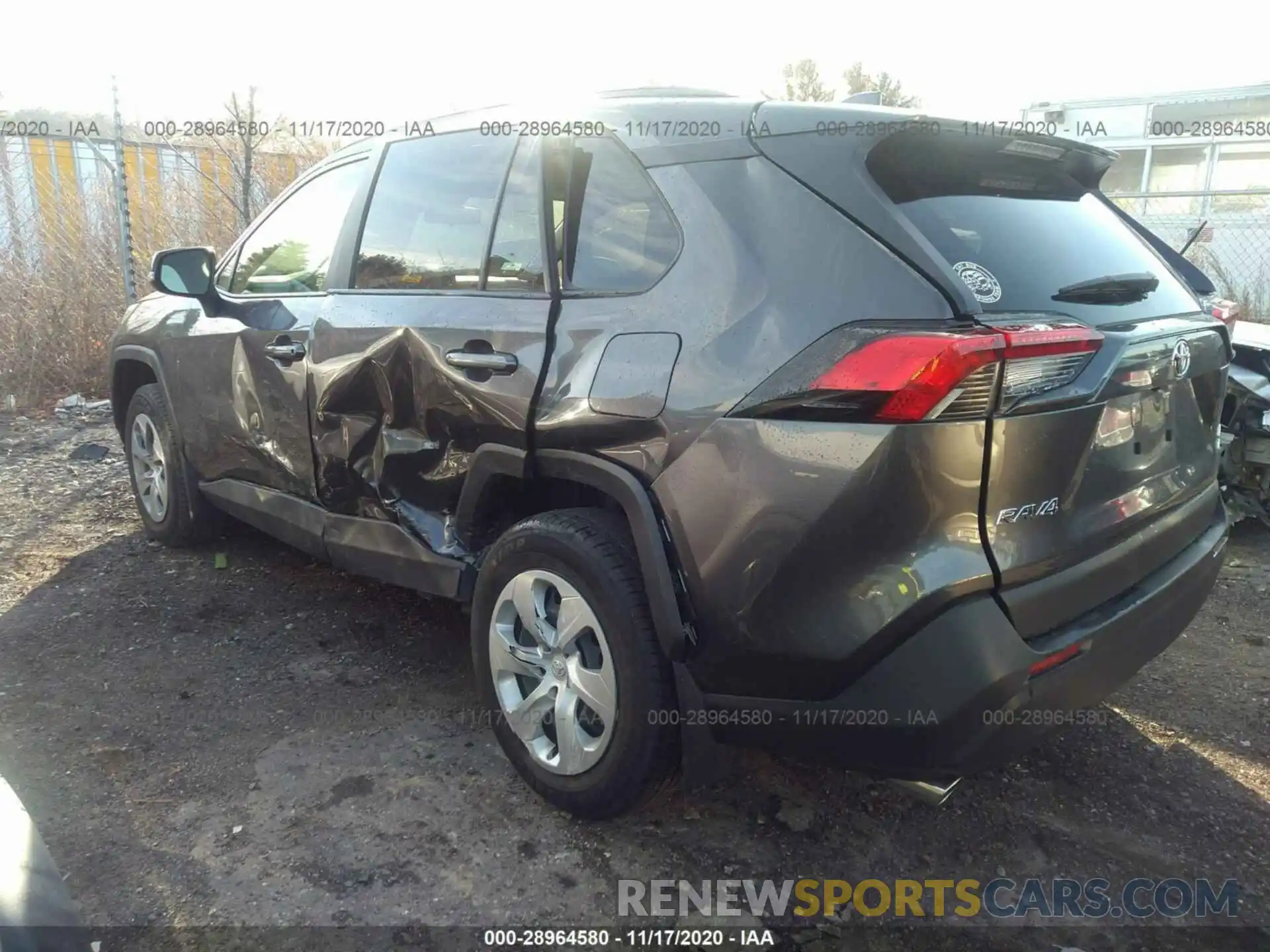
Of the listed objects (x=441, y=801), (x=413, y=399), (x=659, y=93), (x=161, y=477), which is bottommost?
(x=441, y=801)

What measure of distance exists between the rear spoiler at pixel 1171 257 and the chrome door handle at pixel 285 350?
265 cm

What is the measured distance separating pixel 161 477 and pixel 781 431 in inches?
146

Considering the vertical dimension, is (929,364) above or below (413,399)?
above

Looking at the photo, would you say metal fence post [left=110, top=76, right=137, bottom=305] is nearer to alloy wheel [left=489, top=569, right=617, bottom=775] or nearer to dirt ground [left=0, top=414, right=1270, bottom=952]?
dirt ground [left=0, top=414, right=1270, bottom=952]

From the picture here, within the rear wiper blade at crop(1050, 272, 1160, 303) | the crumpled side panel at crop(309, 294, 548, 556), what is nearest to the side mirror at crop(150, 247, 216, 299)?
the crumpled side panel at crop(309, 294, 548, 556)

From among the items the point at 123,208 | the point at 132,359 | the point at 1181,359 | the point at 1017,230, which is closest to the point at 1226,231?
the point at 1181,359

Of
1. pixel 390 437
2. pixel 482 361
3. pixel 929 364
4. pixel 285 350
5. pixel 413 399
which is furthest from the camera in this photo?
pixel 285 350

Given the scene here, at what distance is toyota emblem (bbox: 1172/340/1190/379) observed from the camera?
7.39ft

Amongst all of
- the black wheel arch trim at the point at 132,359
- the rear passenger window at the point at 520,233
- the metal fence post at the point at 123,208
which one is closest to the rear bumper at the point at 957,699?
the rear passenger window at the point at 520,233

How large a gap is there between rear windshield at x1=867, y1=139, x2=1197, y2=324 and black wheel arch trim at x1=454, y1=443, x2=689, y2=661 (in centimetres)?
87

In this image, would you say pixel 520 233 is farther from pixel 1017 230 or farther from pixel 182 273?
pixel 182 273

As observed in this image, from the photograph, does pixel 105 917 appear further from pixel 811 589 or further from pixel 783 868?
pixel 811 589

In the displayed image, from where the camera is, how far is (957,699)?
1876 millimetres

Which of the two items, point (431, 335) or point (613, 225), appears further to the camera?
point (431, 335)
